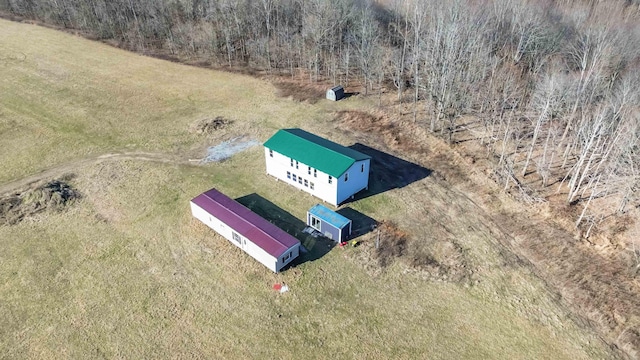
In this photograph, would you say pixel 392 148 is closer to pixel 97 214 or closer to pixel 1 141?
pixel 97 214

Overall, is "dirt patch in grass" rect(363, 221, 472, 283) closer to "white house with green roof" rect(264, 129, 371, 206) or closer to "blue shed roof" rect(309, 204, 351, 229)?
"blue shed roof" rect(309, 204, 351, 229)

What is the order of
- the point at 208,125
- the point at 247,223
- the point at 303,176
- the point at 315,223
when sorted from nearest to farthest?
the point at 247,223, the point at 315,223, the point at 303,176, the point at 208,125

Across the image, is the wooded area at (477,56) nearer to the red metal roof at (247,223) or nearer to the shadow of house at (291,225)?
the shadow of house at (291,225)

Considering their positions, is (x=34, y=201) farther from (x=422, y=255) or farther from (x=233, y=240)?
(x=422, y=255)

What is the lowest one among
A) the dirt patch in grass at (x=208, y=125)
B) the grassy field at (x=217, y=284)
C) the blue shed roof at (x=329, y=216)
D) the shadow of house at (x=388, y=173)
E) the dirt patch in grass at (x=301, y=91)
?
the grassy field at (x=217, y=284)

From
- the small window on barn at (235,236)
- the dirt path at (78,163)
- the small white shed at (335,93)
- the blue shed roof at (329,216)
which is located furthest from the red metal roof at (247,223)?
the small white shed at (335,93)

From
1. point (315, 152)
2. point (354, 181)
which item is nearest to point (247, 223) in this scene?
point (315, 152)
